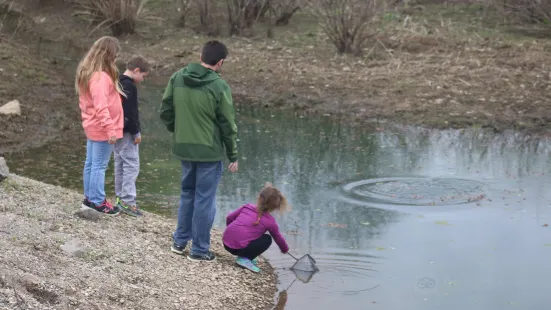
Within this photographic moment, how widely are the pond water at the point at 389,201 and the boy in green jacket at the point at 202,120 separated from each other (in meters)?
1.06

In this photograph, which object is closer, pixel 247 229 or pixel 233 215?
pixel 247 229

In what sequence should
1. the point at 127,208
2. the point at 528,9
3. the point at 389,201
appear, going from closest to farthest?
the point at 127,208 → the point at 389,201 → the point at 528,9

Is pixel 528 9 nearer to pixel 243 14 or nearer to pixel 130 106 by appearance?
pixel 243 14

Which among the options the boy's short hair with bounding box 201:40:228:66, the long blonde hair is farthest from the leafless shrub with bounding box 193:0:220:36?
the boy's short hair with bounding box 201:40:228:66

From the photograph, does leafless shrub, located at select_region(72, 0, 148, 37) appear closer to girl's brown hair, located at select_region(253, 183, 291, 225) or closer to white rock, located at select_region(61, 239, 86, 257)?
girl's brown hair, located at select_region(253, 183, 291, 225)

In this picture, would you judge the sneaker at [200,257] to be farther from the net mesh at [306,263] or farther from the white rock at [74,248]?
the white rock at [74,248]

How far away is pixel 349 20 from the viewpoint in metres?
16.2

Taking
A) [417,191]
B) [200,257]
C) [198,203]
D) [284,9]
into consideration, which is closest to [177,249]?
[200,257]

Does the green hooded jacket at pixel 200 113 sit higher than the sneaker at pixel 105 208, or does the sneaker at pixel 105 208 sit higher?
the green hooded jacket at pixel 200 113

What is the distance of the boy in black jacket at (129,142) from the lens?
757 cm

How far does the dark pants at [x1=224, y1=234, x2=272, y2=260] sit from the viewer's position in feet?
23.3

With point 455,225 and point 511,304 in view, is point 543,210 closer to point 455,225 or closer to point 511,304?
point 455,225

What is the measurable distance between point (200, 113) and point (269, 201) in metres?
0.89

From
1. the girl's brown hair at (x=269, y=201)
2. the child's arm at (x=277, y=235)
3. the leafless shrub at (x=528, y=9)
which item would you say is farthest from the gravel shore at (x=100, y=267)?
the leafless shrub at (x=528, y=9)
